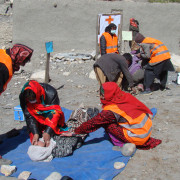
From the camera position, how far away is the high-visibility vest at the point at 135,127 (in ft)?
10.9

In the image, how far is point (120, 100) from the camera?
3340 mm

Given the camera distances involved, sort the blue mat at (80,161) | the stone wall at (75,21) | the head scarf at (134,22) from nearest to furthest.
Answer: the blue mat at (80,161) → the head scarf at (134,22) → the stone wall at (75,21)

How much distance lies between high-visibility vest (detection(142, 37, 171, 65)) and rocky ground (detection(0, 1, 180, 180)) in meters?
0.75

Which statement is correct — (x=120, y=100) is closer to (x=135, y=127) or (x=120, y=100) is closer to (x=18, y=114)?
(x=135, y=127)

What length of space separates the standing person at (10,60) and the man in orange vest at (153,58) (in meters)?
3.09

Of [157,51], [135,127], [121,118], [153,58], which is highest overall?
[157,51]

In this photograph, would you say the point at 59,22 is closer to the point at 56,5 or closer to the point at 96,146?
the point at 56,5

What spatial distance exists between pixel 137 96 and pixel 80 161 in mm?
2882

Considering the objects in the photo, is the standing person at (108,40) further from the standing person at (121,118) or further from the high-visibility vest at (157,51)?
the standing person at (121,118)

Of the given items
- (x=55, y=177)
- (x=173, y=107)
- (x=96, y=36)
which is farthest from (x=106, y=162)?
(x=96, y=36)

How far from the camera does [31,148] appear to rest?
349 centimetres

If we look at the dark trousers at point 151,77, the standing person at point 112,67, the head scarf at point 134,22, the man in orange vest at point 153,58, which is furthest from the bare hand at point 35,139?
the head scarf at point 134,22

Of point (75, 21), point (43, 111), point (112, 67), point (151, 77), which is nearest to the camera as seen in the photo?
point (43, 111)

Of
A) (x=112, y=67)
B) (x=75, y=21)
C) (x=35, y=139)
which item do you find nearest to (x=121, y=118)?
(x=35, y=139)
